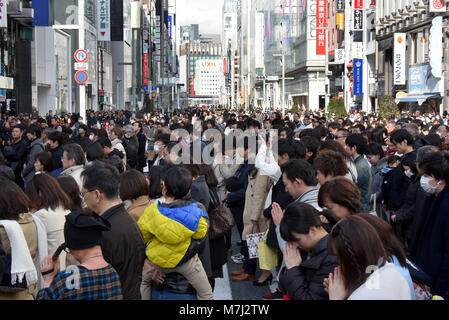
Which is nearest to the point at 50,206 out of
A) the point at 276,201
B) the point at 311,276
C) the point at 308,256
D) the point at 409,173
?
the point at 308,256

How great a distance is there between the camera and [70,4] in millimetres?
55719

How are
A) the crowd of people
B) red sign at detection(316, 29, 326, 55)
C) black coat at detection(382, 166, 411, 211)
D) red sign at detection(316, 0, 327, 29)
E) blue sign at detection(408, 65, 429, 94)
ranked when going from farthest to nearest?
red sign at detection(316, 29, 326, 55) < red sign at detection(316, 0, 327, 29) < blue sign at detection(408, 65, 429, 94) < black coat at detection(382, 166, 411, 211) < the crowd of people

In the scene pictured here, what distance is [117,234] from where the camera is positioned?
433 cm

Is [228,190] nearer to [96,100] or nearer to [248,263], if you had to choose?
[248,263]

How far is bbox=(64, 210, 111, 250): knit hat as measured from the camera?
350cm

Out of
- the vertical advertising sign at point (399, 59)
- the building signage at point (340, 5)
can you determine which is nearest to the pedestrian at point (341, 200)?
the vertical advertising sign at point (399, 59)

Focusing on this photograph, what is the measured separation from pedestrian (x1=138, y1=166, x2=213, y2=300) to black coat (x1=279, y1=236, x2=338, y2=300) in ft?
3.59

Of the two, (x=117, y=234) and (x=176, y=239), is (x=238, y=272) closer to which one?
(x=176, y=239)

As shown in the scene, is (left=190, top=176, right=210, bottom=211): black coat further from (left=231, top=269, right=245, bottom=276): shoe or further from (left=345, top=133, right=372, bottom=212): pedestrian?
(left=231, top=269, right=245, bottom=276): shoe

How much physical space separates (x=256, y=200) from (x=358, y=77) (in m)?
48.5

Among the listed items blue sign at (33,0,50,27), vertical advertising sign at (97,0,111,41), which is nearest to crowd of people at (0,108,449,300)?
blue sign at (33,0,50,27)

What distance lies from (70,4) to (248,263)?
170ft

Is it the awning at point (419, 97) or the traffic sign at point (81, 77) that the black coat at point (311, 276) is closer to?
the traffic sign at point (81, 77)
